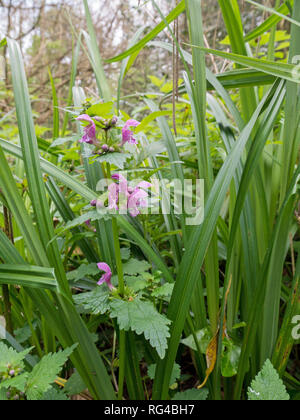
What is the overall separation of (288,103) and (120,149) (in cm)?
36

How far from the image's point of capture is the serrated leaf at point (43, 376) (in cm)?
45

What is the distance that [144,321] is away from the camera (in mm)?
477

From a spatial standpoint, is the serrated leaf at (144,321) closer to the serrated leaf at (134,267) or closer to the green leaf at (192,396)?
the serrated leaf at (134,267)

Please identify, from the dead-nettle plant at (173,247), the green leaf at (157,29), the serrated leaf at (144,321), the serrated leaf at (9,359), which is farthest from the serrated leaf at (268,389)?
the green leaf at (157,29)

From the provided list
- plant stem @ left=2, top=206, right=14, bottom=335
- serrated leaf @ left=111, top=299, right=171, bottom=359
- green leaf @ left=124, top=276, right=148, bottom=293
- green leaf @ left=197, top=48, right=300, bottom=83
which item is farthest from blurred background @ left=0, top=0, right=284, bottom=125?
serrated leaf @ left=111, top=299, right=171, bottom=359

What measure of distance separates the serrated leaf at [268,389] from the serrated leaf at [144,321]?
0.15 meters

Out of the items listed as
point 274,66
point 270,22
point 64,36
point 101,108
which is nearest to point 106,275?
point 101,108

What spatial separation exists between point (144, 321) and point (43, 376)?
175 millimetres

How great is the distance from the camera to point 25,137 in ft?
1.95

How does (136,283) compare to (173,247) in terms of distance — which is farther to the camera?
(173,247)

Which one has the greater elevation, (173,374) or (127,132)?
(127,132)

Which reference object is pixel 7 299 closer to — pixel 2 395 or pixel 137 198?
pixel 2 395
